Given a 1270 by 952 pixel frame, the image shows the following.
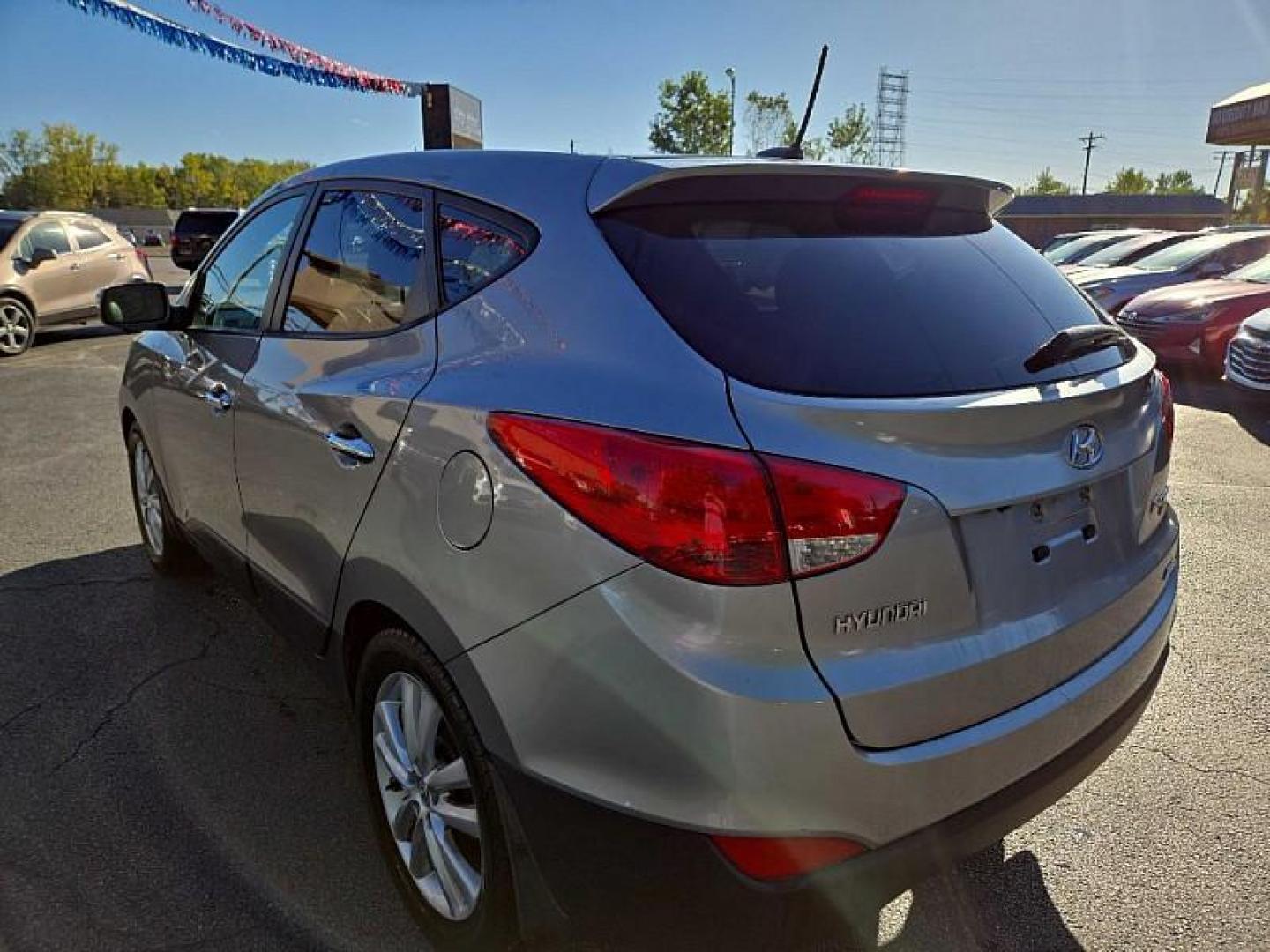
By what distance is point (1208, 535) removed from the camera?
4793mm

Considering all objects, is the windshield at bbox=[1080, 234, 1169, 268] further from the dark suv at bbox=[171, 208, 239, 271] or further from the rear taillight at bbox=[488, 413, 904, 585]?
the dark suv at bbox=[171, 208, 239, 271]

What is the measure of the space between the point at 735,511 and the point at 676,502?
0.32 ft

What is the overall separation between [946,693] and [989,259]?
111 centimetres

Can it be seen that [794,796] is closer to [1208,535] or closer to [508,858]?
[508,858]

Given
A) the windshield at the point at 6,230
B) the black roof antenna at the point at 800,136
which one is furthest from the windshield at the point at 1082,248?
the windshield at the point at 6,230

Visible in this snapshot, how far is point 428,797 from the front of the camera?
2.04 meters

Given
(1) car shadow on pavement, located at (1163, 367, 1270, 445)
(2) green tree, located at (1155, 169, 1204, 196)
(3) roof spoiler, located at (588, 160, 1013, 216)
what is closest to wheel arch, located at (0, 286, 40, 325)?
(3) roof spoiler, located at (588, 160, 1013, 216)

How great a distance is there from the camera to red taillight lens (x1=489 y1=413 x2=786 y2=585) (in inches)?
55.8

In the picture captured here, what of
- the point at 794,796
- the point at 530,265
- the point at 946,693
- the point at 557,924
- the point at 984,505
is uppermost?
the point at 530,265

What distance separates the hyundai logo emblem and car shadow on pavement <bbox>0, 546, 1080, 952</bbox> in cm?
117

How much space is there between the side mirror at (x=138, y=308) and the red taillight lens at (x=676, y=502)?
101 inches

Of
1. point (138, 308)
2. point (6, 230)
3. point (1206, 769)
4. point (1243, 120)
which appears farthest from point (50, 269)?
point (1243, 120)

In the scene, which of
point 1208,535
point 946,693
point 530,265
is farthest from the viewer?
point 1208,535

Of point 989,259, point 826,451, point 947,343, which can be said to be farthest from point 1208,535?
point 826,451
